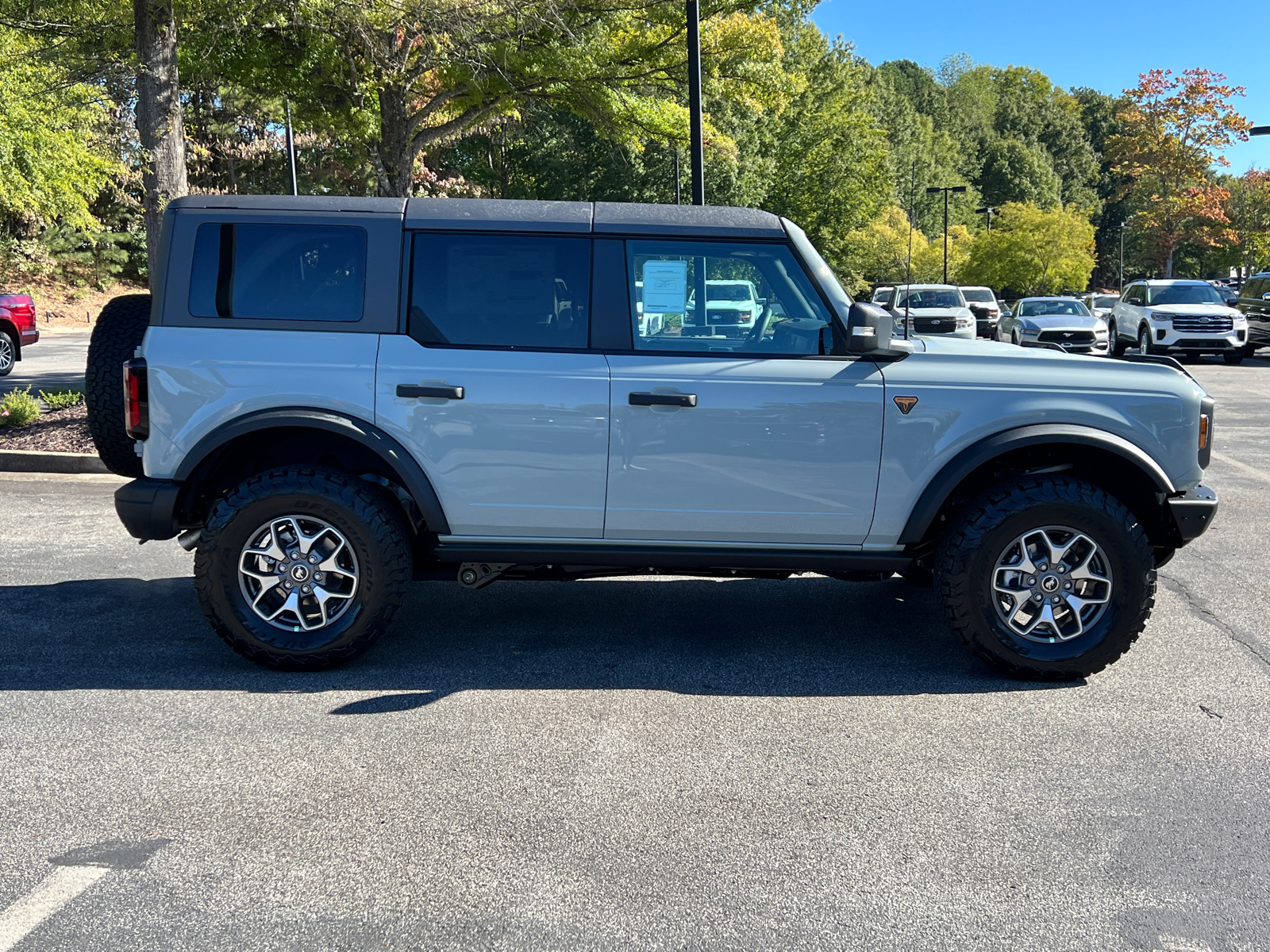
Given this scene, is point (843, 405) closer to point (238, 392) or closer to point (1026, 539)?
point (1026, 539)

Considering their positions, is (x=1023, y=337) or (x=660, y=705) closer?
(x=660, y=705)

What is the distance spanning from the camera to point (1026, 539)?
15.2ft

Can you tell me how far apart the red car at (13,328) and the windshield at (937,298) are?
18.6 m

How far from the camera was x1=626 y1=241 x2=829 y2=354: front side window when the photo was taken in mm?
4648

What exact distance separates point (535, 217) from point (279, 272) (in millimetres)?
1126

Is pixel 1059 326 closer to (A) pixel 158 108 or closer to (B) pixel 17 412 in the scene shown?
(A) pixel 158 108

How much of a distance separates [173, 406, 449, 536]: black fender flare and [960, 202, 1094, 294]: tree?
58.2 metres

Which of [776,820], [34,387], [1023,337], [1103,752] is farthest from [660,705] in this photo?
[1023,337]

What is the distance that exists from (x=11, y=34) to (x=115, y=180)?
902 inches

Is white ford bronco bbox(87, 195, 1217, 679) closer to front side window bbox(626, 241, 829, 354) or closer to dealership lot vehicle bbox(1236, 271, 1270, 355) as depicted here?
front side window bbox(626, 241, 829, 354)

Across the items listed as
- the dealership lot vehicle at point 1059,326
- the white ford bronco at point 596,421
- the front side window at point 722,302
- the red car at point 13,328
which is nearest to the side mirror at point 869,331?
the white ford bronco at point 596,421

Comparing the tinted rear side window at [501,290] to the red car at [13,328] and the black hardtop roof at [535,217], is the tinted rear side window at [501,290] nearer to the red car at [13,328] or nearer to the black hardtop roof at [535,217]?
the black hardtop roof at [535,217]

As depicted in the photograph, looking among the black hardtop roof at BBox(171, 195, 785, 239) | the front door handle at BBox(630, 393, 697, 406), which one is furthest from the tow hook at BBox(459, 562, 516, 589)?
the black hardtop roof at BBox(171, 195, 785, 239)

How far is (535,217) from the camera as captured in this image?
4.67m
